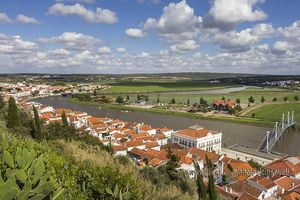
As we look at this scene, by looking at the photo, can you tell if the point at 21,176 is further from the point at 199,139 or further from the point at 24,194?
the point at 199,139

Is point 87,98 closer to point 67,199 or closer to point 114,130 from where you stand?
point 114,130

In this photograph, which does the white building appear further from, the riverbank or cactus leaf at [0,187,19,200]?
cactus leaf at [0,187,19,200]

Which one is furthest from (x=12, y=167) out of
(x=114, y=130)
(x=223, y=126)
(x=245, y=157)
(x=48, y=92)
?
(x=48, y=92)

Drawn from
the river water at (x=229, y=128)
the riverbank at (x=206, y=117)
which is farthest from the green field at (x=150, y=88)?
the river water at (x=229, y=128)

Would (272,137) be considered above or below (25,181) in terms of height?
below

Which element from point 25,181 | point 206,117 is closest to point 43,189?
point 25,181
